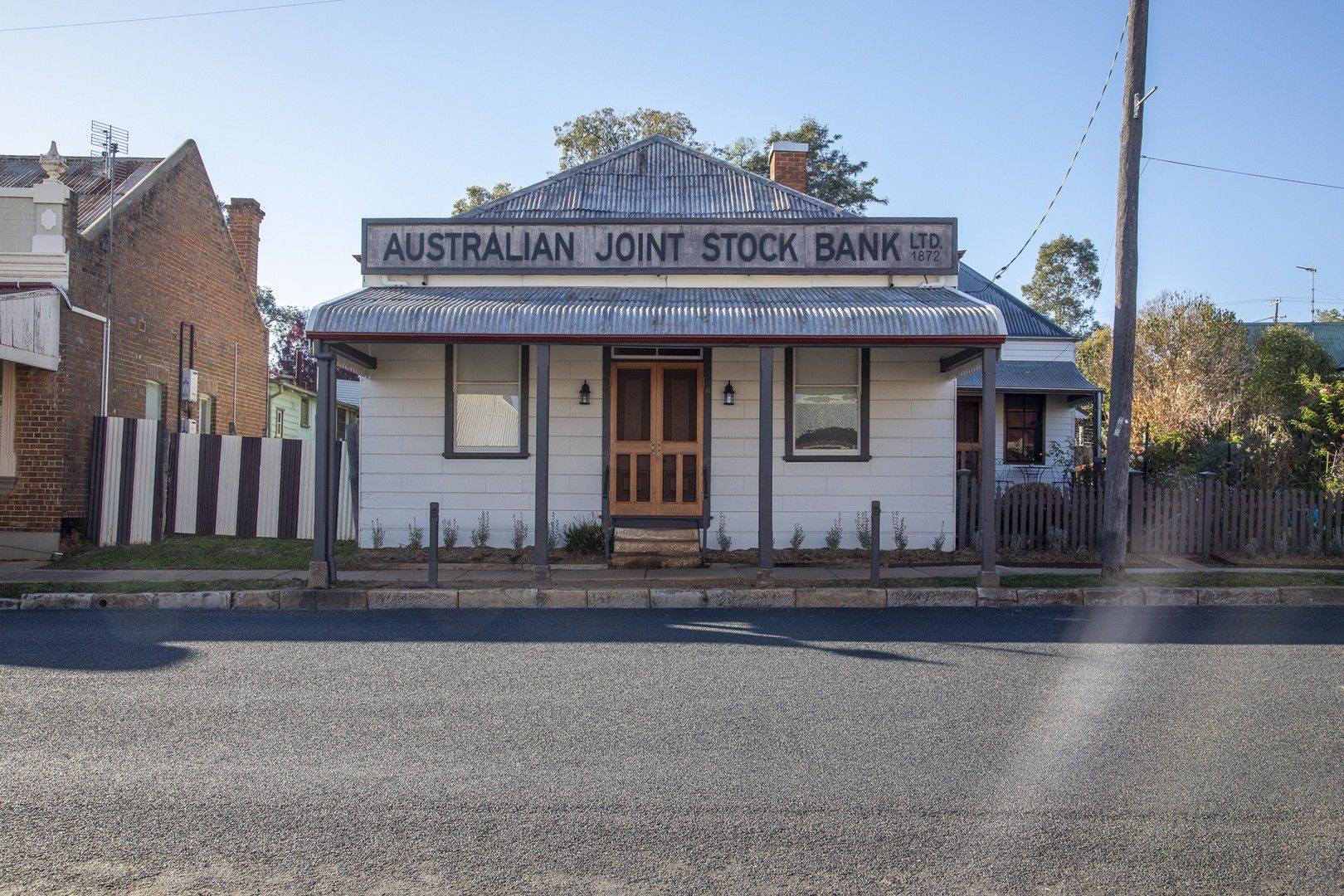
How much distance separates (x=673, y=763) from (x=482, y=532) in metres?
9.08

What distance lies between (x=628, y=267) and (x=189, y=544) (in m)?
7.26

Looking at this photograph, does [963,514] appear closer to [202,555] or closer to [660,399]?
[660,399]

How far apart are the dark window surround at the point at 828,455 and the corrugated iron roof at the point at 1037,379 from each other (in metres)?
6.90

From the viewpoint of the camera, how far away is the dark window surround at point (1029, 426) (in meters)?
21.9

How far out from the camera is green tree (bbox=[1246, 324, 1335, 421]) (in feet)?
107

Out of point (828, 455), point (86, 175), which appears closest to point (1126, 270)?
point (828, 455)

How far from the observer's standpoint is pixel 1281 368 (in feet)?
114

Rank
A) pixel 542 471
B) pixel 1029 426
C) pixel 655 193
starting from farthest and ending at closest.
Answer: pixel 1029 426, pixel 655 193, pixel 542 471

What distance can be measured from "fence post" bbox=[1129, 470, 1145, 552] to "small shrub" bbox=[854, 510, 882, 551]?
3.66 meters

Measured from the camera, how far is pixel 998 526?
47.7 feet

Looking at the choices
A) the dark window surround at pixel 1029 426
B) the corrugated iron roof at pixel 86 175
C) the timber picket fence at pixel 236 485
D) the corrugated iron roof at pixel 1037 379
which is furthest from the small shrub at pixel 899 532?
the corrugated iron roof at pixel 86 175

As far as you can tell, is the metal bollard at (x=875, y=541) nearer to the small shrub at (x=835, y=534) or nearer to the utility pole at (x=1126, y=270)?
the small shrub at (x=835, y=534)

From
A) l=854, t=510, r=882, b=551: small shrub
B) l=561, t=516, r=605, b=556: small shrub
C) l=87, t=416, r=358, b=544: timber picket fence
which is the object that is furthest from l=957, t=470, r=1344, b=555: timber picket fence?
l=87, t=416, r=358, b=544: timber picket fence

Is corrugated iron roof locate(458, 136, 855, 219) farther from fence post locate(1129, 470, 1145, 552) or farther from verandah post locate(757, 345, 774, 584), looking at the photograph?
fence post locate(1129, 470, 1145, 552)
